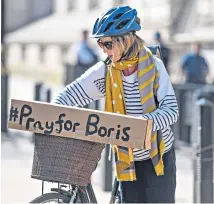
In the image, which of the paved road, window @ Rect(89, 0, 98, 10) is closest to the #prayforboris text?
the paved road

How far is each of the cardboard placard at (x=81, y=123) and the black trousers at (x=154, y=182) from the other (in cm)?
41

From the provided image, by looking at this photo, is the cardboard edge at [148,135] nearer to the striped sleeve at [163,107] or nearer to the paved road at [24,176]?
the striped sleeve at [163,107]

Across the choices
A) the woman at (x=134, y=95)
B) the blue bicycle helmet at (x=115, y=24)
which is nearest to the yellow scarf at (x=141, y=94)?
the woman at (x=134, y=95)

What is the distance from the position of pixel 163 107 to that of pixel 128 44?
378 millimetres

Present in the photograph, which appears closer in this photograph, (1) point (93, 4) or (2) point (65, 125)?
(2) point (65, 125)

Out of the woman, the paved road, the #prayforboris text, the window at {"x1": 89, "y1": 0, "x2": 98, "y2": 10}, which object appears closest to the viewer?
the #prayforboris text

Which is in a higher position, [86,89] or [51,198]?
[86,89]

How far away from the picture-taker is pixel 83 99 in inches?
206

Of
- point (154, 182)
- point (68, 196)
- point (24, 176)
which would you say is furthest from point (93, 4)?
point (68, 196)

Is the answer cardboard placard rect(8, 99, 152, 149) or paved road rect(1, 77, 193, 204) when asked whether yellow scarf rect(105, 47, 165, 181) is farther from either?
paved road rect(1, 77, 193, 204)

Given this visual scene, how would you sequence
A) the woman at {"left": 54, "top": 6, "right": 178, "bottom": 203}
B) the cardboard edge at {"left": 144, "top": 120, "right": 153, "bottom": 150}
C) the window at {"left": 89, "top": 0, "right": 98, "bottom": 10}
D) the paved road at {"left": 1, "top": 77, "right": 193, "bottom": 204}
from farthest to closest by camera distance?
the window at {"left": 89, "top": 0, "right": 98, "bottom": 10} → the paved road at {"left": 1, "top": 77, "right": 193, "bottom": 204} → the woman at {"left": 54, "top": 6, "right": 178, "bottom": 203} → the cardboard edge at {"left": 144, "top": 120, "right": 153, "bottom": 150}

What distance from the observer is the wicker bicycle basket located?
15.7 ft

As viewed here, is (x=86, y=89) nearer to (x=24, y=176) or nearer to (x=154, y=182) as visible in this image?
(x=154, y=182)

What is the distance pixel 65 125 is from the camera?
482cm
